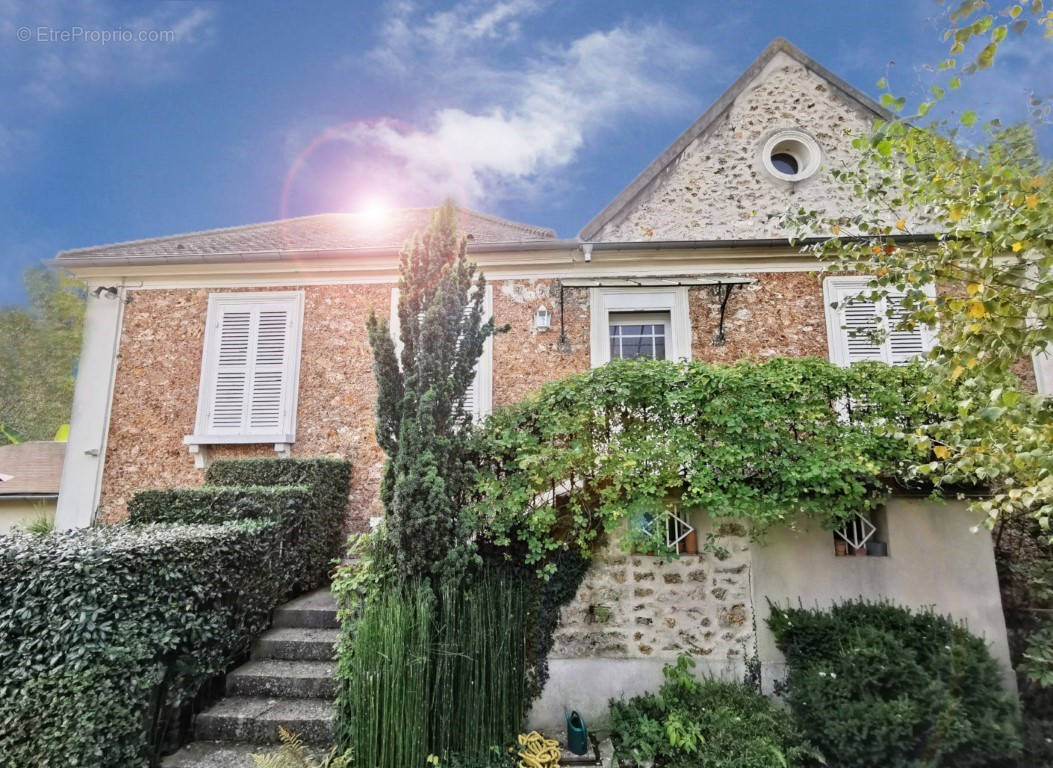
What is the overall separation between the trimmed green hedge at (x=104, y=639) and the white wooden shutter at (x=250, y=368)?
2814mm

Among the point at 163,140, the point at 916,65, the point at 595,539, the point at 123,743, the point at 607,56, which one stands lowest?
the point at 123,743

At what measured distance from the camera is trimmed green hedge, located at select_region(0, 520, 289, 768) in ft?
10.5

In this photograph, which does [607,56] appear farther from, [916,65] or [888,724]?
[888,724]

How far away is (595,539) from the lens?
472cm

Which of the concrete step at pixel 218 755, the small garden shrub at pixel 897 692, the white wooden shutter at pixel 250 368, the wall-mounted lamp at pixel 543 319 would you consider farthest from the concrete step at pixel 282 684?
the wall-mounted lamp at pixel 543 319

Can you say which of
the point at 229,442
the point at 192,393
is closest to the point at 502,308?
the point at 229,442

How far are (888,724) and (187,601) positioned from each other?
5359 millimetres

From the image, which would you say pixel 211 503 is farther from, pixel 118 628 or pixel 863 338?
pixel 863 338

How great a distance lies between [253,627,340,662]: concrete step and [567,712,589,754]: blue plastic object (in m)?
2.17

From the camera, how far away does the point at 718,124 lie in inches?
302

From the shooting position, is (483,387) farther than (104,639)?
Yes

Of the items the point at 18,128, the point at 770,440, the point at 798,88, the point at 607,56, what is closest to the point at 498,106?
the point at 607,56

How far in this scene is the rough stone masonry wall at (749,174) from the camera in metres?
7.38

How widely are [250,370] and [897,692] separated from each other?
26.1ft
